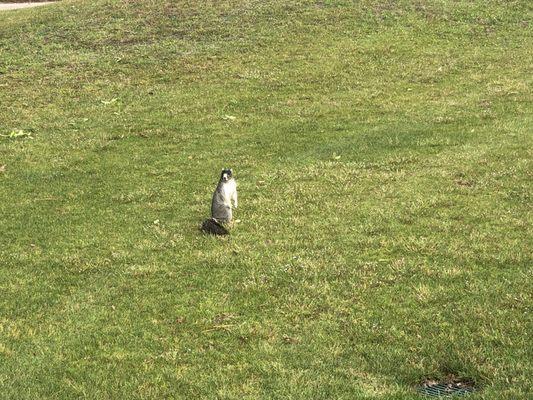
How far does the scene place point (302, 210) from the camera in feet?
51.0

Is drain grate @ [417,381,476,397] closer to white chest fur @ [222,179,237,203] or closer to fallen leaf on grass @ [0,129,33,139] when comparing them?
white chest fur @ [222,179,237,203]

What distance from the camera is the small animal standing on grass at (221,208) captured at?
14274 mm

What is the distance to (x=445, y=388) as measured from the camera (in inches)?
337

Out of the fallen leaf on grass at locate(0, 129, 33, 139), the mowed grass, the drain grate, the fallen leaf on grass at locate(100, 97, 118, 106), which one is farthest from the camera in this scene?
the fallen leaf on grass at locate(100, 97, 118, 106)

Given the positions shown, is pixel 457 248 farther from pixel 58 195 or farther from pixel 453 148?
pixel 58 195

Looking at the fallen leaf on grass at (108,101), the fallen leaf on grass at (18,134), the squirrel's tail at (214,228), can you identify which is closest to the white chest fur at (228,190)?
the squirrel's tail at (214,228)

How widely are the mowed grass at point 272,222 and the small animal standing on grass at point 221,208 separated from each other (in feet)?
1.01

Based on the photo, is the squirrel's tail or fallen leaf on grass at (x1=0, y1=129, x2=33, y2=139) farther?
fallen leaf on grass at (x1=0, y1=129, x2=33, y2=139)

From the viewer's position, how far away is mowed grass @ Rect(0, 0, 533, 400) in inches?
368

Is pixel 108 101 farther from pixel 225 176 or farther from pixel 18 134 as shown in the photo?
pixel 225 176

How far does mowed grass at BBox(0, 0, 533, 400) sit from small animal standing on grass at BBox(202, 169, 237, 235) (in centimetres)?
31

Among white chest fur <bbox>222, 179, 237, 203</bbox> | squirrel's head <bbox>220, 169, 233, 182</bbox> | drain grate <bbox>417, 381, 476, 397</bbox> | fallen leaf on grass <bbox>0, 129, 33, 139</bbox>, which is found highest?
squirrel's head <bbox>220, 169, 233, 182</bbox>

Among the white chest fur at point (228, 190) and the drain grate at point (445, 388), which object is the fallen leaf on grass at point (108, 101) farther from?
the drain grate at point (445, 388)

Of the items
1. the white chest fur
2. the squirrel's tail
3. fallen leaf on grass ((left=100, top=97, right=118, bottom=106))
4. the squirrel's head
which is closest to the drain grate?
the squirrel's tail
